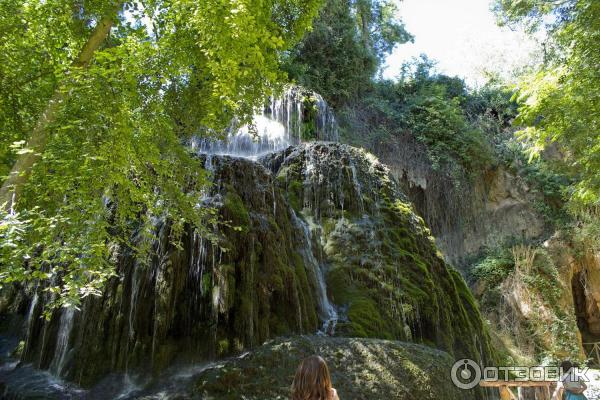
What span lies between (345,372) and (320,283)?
10.4 feet

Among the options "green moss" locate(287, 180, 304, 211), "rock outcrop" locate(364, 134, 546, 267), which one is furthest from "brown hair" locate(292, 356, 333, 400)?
"rock outcrop" locate(364, 134, 546, 267)

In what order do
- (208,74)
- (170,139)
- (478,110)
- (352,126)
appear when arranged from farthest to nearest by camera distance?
(478,110)
(352,126)
(208,74)
(170,139)

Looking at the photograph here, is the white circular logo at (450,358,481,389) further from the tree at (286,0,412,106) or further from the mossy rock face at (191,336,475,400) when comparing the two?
the tree at (286,0,412,106)

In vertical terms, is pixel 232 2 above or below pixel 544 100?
below

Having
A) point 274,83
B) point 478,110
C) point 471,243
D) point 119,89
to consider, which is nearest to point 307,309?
point 274,83

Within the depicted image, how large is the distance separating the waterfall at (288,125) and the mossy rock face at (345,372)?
8049 mm

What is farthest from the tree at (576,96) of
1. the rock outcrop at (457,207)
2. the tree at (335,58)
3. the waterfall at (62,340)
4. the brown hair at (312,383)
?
the tree at (335,58)

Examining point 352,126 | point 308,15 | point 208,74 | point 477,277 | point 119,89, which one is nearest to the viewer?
point 119,89

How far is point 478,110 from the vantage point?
2142cm

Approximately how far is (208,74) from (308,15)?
188 centimetres

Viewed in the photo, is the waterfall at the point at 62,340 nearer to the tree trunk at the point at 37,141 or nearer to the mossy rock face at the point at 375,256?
the tree trunk at the point at 37,141

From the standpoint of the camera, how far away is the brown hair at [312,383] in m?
2.69

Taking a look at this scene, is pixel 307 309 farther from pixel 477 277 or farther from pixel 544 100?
pixel 477 277

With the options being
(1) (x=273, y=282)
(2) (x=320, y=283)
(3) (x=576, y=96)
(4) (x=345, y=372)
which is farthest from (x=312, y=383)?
(3) (x=576, y=96)
